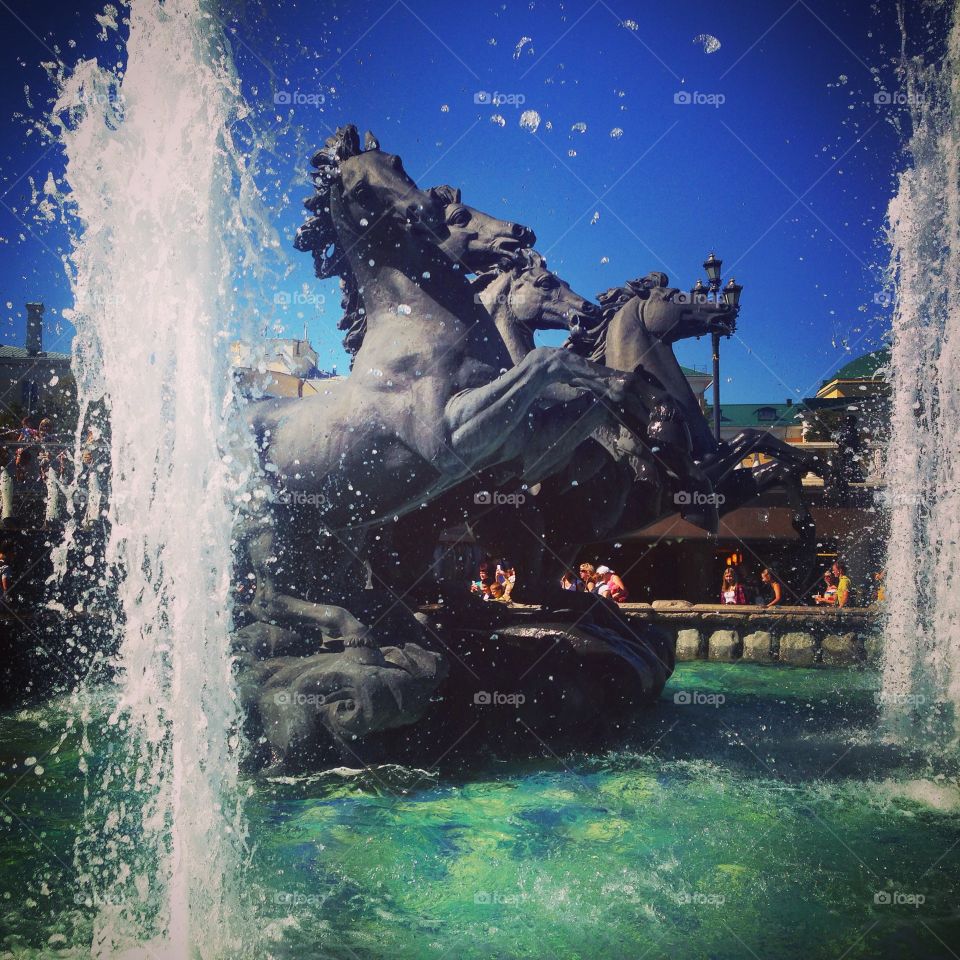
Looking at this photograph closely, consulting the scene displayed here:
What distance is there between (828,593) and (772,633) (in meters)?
4.07

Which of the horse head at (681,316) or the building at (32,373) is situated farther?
the building at (32,373)

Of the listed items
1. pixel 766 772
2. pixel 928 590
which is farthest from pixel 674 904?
pixel 928 590

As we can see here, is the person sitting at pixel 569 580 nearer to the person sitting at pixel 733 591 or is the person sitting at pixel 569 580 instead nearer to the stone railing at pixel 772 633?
the stone railing at pixel 772 633

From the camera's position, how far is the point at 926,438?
7.17m

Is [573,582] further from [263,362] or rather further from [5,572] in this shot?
[5,572]

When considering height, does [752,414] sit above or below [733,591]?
above

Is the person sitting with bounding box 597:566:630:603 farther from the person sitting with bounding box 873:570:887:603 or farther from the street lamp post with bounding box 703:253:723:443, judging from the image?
the person sitting with bounding box 873:570:887:603

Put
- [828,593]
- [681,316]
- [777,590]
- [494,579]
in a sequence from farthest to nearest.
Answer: [494,579] → [828,593] → [777,590] → [681,316]

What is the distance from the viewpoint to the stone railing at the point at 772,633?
26.3ft

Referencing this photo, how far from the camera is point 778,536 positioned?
13609 millimetres

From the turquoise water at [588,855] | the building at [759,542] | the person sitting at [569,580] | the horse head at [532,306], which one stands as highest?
the horse head at [532,306]

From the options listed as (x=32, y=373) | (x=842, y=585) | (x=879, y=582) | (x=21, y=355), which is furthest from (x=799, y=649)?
(x=21, y=355)

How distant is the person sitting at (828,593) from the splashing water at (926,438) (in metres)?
3.64

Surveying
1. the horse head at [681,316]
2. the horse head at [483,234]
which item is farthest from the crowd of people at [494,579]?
the horse head at [483,234]
